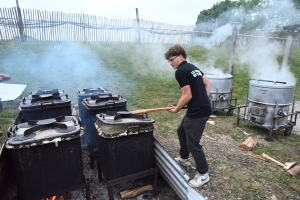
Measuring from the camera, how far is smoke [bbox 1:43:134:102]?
8.01 metres

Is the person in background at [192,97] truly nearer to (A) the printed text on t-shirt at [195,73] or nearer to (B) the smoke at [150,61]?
(A) the printed text on t-shirt at [195,73]

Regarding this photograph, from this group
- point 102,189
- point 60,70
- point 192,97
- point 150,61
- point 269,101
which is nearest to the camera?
point 192,97

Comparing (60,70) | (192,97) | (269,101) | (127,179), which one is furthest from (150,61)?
(127,179)

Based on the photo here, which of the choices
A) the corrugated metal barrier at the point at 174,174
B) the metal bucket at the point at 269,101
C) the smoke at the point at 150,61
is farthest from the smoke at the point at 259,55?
the corrugated metal barrier at the point at 174,174

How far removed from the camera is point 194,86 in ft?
8.64

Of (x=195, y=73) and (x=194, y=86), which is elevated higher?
(x=195, y=73)

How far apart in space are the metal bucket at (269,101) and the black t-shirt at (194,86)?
270 centimetres

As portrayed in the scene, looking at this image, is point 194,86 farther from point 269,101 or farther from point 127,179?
point 269,101

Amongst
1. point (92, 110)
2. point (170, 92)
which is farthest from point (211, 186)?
point (170, 92)

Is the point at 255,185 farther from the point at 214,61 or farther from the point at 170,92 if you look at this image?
the point at 214,61

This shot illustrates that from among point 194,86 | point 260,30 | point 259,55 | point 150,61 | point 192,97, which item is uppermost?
point 260,30

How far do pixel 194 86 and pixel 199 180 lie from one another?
4.63ft

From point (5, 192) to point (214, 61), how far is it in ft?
37.3

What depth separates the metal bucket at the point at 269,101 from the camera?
456 cm
